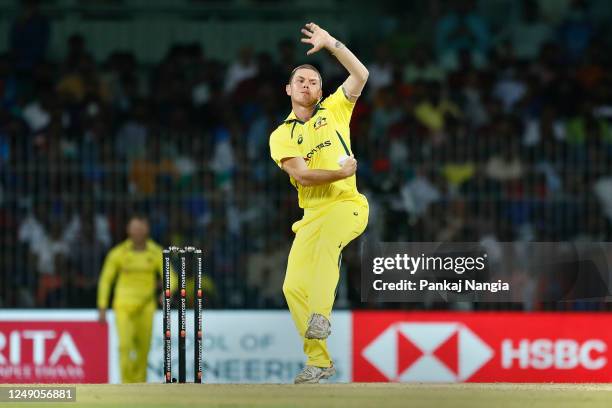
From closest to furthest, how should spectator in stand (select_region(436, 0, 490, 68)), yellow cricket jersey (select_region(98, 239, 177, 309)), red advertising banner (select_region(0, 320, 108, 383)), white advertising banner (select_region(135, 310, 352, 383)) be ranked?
white advertising banner (select_region(135, 310, 352, 383))
red advertising banner (select_region(0, 320, 108, 383))
yellow cricket jersey (select_region(98, 239, 177, 309))
spectator in stand (select_region(436, 0, 490, 68))

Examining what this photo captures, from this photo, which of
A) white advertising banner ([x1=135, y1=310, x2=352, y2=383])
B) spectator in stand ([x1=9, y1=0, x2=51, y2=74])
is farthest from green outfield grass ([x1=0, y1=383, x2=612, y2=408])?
spectator in stand ([x1=9, y1=0, x2=51, y2=74])

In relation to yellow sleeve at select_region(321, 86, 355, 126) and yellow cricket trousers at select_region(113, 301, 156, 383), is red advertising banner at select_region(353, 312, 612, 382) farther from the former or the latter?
yellow sleeve at select_region(321, 86, 355, 126)

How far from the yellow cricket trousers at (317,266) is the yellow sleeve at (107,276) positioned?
5.44 meters

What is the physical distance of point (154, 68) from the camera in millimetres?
18203

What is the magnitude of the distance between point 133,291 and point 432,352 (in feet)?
10.2

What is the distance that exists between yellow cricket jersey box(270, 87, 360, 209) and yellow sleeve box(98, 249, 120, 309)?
216 inches

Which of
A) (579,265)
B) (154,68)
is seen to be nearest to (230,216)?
(154,68)

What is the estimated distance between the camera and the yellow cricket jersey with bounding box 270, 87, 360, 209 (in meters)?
9.20

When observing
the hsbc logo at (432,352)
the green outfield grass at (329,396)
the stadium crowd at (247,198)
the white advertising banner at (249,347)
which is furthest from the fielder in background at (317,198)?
the white advertising banner at (249,347)

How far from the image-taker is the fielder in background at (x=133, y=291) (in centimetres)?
1442

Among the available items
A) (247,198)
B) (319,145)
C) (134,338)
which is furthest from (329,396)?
(134,338)

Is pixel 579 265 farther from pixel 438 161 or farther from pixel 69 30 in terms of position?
pixel 69 30

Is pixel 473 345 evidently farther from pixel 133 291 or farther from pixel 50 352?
pixel 50 352

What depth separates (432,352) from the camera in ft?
44.4
